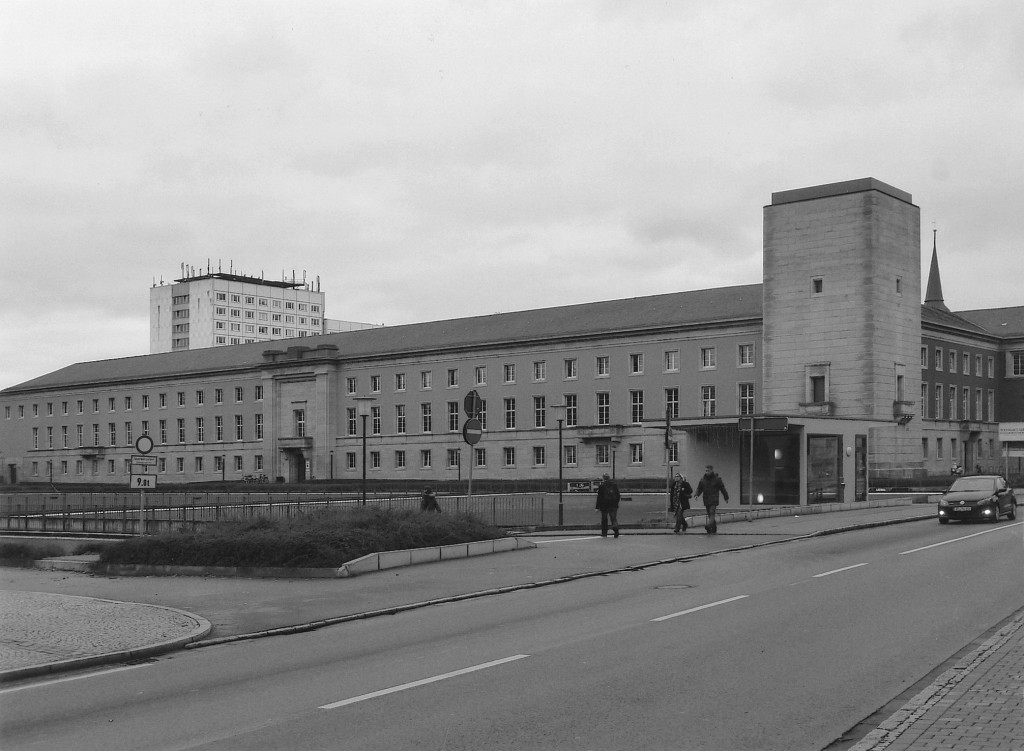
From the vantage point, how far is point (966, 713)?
340 inches

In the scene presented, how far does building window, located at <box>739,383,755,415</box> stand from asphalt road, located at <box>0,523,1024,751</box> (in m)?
66.8

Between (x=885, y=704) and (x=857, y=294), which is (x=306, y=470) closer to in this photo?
(x=857, y=294)

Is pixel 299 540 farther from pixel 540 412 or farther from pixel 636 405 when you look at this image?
pixel 540 412

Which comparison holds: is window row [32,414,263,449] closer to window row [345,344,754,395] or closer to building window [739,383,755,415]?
window row [345,344,754,395]

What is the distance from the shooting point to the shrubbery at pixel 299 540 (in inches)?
859

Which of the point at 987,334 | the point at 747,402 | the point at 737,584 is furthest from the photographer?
the point at 987,334

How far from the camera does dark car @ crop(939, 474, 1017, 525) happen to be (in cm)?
3388

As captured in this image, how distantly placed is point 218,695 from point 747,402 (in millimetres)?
76679

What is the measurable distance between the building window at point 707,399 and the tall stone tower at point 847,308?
4754 millimetres

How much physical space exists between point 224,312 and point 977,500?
151 meters

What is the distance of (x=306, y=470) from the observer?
355ft

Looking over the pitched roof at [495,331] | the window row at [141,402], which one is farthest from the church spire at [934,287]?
Result: the window row at [141,402]

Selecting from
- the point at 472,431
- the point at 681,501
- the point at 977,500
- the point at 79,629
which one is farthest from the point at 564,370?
the point at 79,629

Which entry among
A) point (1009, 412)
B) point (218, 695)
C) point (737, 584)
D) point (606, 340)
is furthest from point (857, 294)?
point (218, 695)
